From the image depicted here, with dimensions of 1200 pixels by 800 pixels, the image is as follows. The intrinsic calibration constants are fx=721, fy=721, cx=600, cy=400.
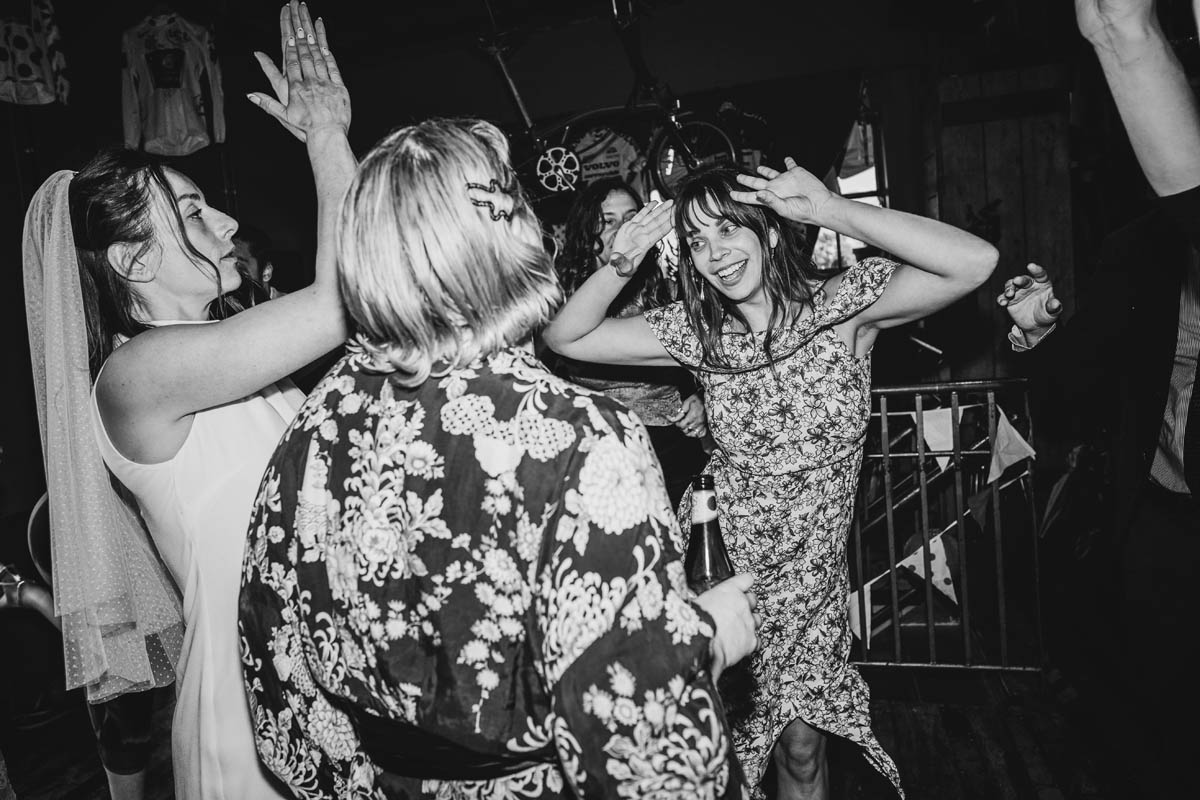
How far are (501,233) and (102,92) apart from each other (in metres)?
6.50

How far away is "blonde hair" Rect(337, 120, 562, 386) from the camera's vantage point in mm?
895

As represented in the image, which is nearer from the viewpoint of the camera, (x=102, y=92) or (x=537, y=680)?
(x=537, y=680)

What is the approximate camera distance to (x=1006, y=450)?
10.8 feet

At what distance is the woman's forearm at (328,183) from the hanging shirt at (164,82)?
5197mm

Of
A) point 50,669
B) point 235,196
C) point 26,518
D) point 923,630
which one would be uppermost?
point 235,196

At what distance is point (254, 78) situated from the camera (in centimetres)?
762

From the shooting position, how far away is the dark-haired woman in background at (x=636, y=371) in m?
3.01

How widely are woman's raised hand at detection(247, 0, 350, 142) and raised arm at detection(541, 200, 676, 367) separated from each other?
3.30ft

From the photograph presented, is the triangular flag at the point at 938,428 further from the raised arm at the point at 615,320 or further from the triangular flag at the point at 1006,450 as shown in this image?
the raised arm at the point at 615,320

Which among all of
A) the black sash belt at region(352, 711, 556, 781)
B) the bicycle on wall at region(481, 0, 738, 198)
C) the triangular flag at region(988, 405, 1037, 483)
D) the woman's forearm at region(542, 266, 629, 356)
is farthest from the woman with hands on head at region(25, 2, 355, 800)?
the bicycle on wall at region(481, 0, 738, 198)

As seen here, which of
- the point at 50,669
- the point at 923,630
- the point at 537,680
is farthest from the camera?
the point at 923,630

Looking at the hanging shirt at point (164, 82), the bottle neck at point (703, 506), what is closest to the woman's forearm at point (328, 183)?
the bottle neck at point (703, 506)

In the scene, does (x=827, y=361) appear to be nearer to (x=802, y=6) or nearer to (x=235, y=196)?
(x=802, y=6)

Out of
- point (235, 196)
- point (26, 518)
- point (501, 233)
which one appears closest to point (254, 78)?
point (235, 196)
